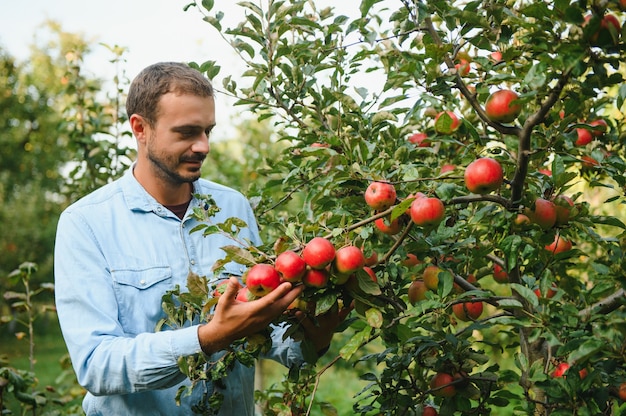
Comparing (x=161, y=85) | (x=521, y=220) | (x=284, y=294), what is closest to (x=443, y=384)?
(x=521, y=220)

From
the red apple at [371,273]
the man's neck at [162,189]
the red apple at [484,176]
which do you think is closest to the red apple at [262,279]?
the red apple at [371,273]

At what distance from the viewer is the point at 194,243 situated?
87.4 inches

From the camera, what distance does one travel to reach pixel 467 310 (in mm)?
2119

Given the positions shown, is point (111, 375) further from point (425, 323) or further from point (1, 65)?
point (1, 65)

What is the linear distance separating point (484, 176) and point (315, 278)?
0.46m

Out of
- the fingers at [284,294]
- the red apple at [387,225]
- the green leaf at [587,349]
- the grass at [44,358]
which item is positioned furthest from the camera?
the grass at [44,358]

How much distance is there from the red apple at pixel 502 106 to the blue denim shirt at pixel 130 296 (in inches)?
30.8

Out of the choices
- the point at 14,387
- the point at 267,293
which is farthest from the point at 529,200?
the point at 14,387

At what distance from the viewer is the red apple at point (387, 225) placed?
173cm

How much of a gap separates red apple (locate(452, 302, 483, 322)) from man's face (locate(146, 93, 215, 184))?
37.0 inches

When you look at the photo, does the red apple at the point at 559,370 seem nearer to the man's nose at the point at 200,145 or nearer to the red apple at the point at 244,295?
the red apple at the point at 244,295

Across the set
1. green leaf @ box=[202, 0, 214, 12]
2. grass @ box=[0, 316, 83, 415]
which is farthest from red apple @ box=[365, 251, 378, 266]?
grass @ box=[0, 316, 83, 415]

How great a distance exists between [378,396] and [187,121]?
3.44ft

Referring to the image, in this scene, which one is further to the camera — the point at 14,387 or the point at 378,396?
the point at 14,387
